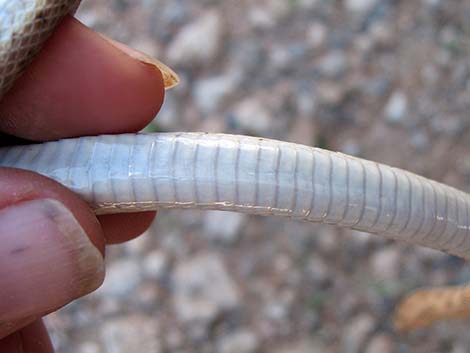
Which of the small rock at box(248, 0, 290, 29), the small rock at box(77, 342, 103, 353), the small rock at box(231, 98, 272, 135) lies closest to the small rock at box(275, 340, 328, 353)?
the small rock at box(77, 342, 103, 353)

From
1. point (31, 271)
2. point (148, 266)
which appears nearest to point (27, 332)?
point (31, 271)

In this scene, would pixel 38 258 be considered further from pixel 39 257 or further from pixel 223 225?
pixel 223 225

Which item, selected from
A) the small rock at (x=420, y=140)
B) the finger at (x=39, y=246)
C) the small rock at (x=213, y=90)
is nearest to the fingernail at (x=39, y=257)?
the finger at (x=39, y=246)

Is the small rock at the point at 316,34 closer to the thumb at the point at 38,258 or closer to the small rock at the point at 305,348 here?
the small rock at the point at 305,348

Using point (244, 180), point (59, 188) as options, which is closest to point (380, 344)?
point (244, 180)

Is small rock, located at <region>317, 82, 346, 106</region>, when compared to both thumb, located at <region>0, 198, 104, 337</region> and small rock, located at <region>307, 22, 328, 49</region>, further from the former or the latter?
thumb, located at <region>0, 198, 104, 337</region>
